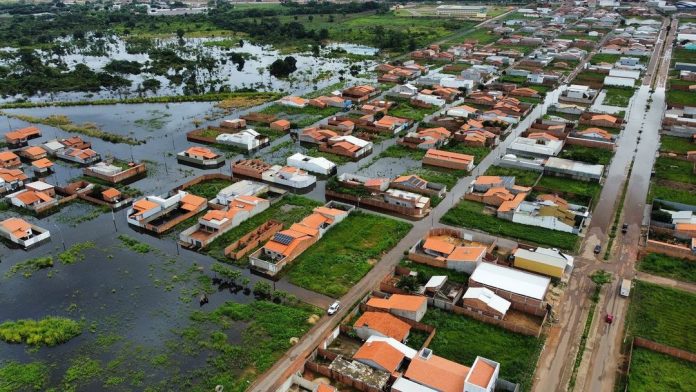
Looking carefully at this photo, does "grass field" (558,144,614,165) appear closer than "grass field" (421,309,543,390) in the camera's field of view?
No

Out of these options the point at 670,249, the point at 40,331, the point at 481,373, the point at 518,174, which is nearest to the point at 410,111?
the point at 518,174

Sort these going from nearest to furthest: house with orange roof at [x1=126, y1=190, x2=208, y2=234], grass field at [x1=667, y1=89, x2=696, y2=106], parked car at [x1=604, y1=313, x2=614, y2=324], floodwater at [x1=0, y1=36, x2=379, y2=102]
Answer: parked car at [x1=604, y1=313, x2=614, y2=324], house with orange roof at [x1=126, y1=190, x2=208, y2=234], grass field at [x1=667, y1=89, x2=696, y2=106], floodwater at [x1=0, y1=36, x2=379, y2=102]

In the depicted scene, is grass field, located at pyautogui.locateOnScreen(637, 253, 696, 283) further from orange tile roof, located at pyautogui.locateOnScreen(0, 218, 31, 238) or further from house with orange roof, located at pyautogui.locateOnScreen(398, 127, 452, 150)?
orange tile roof, located at pyautogui.locateOnScreen(0, 218, 31, 238)

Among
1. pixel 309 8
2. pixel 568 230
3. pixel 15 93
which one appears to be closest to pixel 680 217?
pixel 568 230

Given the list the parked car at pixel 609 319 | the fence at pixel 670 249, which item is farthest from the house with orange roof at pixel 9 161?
the fence at pixel 670 249

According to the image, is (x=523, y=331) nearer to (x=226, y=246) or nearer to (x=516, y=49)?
(x=226, y=246)

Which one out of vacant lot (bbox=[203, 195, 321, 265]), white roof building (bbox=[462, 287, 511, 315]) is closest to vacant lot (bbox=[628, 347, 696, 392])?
white roof building (bbox=[462, 287, 511, 315])
